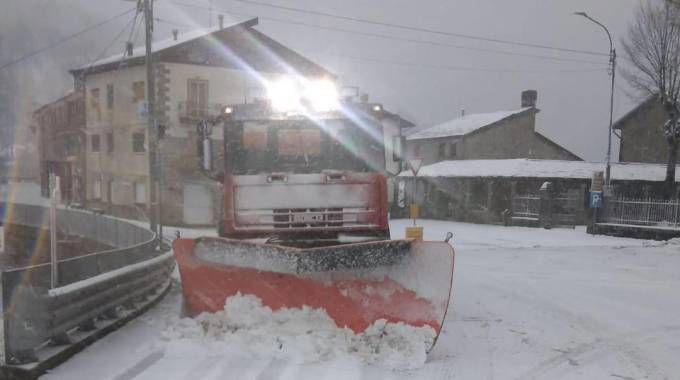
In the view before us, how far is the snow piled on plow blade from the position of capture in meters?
5.51

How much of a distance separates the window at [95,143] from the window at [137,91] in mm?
6101

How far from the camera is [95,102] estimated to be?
35.4 metres

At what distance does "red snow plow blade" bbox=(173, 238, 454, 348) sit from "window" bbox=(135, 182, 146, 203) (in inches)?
1076

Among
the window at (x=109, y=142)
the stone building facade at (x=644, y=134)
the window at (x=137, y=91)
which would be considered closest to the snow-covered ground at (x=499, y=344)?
the window at (x=137, y=91)

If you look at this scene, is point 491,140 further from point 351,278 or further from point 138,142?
point 351,278

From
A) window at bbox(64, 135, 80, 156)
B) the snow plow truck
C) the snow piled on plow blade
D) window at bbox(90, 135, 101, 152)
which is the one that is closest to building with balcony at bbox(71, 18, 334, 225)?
window at bbox(90, 135, 101, 152)

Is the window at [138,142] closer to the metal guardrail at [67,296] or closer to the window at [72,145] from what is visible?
the window at [72,145]

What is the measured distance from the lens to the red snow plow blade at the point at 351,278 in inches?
220

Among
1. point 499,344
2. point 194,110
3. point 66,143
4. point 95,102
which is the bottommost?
point 499,344

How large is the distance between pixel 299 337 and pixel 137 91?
29.1 meters

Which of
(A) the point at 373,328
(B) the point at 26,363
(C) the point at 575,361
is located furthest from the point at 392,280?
(B) the point at 26,363

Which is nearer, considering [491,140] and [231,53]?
[231,53]

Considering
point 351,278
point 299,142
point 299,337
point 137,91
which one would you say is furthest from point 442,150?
point 299,337

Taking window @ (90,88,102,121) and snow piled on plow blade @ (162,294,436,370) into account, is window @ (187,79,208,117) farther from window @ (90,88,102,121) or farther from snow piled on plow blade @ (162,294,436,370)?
snow piled on plow blade @ (162,294,436,370)
